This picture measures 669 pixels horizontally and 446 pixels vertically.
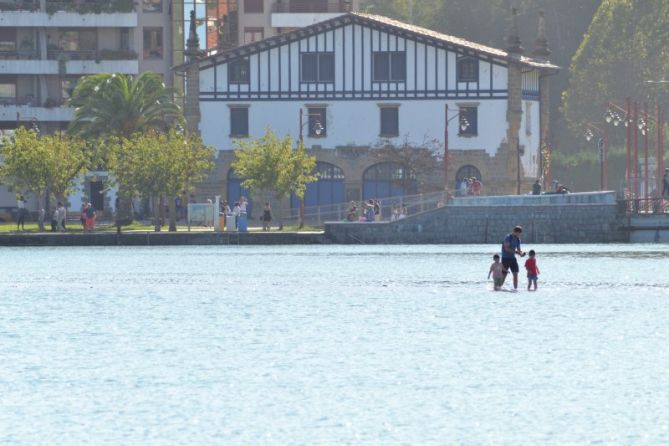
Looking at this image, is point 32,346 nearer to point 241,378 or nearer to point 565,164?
point 241,378

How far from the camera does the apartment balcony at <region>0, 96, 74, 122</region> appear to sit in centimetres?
12175

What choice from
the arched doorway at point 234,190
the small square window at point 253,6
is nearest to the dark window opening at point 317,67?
the arched doorway at point 234,190

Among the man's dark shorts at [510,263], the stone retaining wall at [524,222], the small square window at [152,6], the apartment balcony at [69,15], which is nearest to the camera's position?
the man's dark shorts at [510,263]

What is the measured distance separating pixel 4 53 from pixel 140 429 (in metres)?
91.3

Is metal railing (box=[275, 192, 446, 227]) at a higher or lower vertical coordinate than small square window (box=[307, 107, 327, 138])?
lower

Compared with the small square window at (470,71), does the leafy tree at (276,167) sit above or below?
below

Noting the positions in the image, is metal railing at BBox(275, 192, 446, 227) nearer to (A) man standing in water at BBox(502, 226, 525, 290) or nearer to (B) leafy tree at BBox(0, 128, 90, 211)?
(B) leafy tree at BBox(0, 128, 90, 211)

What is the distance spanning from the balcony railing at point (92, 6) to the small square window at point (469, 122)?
27.6m

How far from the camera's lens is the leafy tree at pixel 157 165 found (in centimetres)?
9725

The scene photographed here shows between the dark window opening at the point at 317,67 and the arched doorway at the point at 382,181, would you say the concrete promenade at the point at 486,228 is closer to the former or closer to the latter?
the arched doorway at the point at 382,181

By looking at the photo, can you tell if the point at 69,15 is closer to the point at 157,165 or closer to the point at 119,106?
the point at 119,106

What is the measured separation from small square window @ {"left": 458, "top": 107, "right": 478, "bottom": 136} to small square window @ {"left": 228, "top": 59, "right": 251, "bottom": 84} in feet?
35.8

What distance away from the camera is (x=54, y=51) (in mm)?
123375

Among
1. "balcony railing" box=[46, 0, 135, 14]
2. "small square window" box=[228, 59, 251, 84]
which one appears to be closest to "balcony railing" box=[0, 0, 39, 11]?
"balcony railing" box=[46, 0, 135, 14]
